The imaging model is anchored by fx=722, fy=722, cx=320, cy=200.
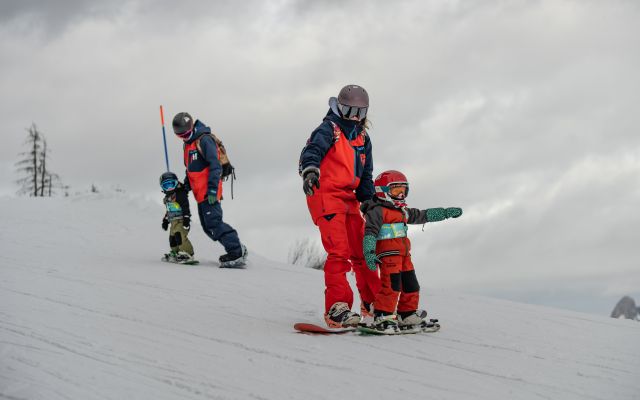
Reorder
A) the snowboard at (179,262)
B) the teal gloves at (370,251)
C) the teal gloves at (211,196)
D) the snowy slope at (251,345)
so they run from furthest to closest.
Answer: the snowboard at (179,262) → the teal gloves at (211,196) → the teal gloves at (370,251) → the snowy slope at (251,345)

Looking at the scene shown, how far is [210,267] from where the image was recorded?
9227mm

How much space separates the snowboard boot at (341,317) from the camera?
18.3ft

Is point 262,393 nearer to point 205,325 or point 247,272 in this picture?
point 205,325

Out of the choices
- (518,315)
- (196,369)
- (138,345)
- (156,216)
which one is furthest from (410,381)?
(156,216)

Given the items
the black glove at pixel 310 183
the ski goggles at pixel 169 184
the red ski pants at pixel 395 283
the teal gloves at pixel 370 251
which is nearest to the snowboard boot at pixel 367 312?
the red ski pants at pixel 395 283

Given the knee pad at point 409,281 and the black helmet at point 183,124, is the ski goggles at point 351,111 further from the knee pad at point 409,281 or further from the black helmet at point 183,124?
the black helmet at point 183,124

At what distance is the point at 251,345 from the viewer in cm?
493

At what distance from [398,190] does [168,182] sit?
4.88 meters

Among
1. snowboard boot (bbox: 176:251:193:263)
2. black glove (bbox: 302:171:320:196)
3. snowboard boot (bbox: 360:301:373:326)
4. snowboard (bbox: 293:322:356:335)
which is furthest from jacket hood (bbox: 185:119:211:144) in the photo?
snowboard (bbox: 293:322:356:335)

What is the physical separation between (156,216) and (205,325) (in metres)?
8.47

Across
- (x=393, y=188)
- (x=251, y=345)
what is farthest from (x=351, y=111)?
(x=251, y=345)

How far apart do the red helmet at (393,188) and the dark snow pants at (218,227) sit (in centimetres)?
396

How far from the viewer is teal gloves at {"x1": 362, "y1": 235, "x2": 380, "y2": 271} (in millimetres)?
5395

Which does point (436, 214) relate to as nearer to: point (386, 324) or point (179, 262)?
point (386, 324)
